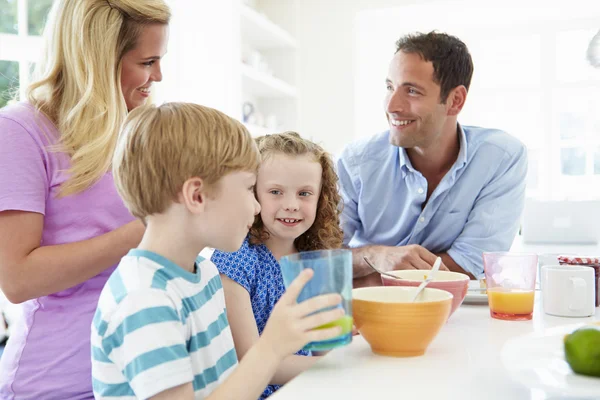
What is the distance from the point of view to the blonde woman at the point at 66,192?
104 centimetres

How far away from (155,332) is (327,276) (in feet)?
0.78

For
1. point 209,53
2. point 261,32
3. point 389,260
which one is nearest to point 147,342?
point 389,260

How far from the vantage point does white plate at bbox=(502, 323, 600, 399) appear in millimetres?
643

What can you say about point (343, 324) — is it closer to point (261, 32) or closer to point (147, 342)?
point (147, 342)

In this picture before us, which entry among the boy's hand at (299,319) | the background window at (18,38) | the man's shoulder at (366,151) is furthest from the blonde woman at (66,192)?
the background window at (18,38)

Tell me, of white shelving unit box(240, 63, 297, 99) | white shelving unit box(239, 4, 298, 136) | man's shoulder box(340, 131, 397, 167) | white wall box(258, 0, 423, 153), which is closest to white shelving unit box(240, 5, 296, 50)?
white shelving unit box(239, 4, 298, 136)

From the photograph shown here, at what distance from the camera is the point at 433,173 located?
2.04m

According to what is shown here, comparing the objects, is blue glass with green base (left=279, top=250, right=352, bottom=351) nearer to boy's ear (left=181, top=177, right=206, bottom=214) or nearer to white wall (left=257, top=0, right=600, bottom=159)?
boy's ear (left=181, top=177, right=206, bottom=214)

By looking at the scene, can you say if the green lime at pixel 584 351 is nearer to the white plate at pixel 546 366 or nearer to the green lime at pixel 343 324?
the white plate at pixel 546 366

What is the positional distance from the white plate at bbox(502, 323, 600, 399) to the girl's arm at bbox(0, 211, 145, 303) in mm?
682

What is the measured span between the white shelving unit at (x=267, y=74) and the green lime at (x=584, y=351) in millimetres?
3581

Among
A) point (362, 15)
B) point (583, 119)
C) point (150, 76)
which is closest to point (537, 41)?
point (583, 119)

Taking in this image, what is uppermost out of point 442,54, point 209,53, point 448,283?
point 209,53

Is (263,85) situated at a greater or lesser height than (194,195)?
greater
